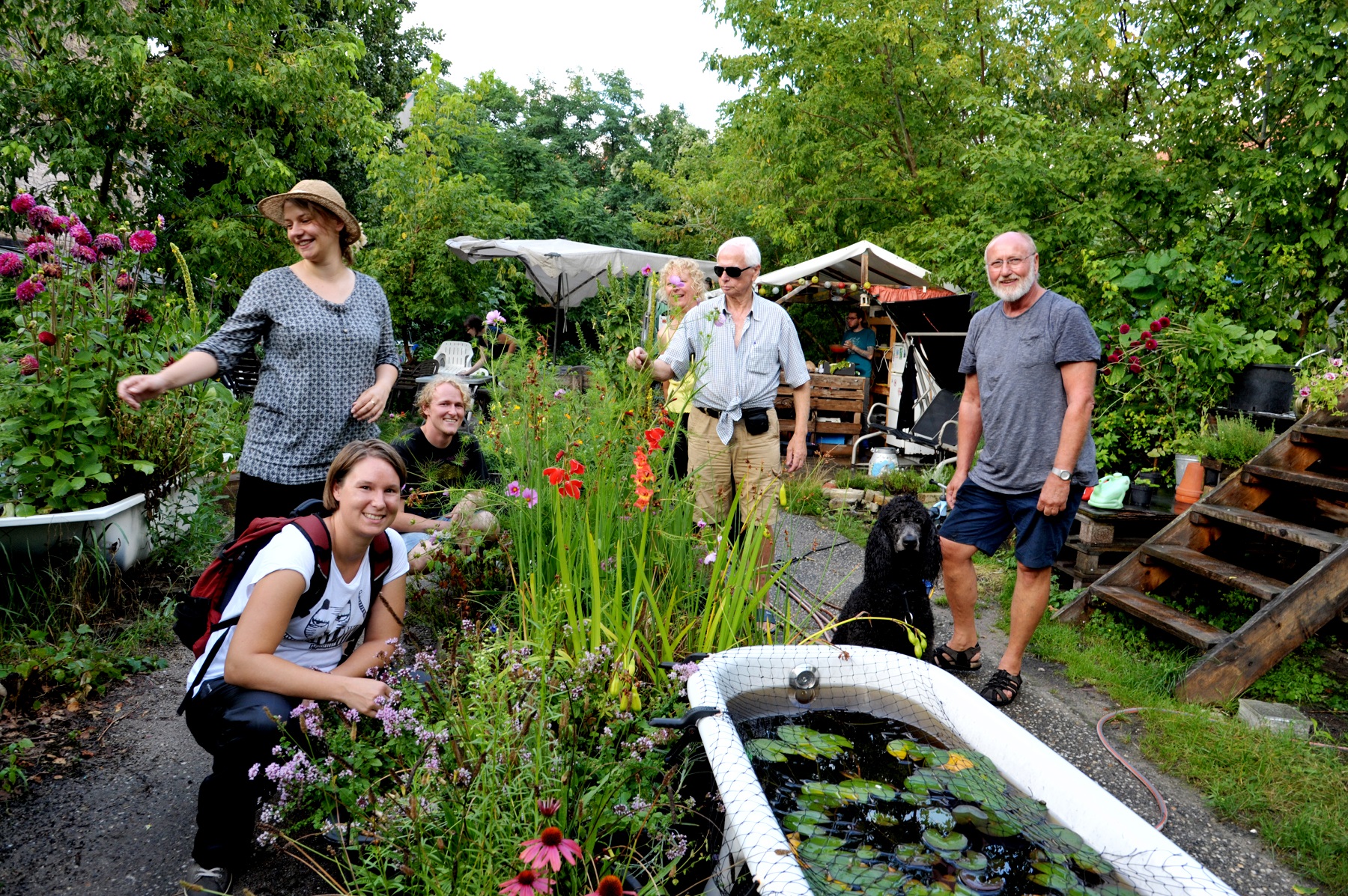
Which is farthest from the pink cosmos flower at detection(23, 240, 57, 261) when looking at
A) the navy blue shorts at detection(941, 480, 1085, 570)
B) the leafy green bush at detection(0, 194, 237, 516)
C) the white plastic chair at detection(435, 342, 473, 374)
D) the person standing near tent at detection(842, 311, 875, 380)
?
the person standing near tent at detection(842, 311, 875, 380)

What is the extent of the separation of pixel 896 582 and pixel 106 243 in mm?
3657

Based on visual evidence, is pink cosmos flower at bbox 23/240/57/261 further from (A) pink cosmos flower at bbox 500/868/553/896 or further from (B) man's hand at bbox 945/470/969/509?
(B) man's hand at bbox 945/470/969/509

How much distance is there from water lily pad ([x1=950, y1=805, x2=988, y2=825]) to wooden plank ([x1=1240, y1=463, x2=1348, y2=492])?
3058mm

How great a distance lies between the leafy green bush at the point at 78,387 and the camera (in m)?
3.32

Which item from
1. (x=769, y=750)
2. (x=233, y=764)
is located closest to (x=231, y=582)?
(x=233, y=764)

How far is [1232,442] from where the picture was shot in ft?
14.7

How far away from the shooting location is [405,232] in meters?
12.1

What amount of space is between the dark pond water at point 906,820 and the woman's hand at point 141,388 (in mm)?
2035

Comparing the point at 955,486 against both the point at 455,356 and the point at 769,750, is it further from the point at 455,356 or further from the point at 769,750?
the point at 455,356

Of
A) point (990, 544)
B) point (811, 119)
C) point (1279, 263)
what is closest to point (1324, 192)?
point (1279, 263)

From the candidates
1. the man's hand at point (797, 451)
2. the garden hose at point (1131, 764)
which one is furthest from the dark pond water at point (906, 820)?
the man's hand at point (797, 451)

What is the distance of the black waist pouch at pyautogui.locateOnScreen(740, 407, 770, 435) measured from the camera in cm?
372

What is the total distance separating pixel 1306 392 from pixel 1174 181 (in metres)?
2.29

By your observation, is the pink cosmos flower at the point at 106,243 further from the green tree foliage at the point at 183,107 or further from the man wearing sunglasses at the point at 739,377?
the green tree foliage at the point at 183,107
